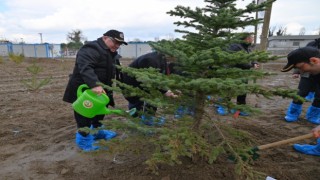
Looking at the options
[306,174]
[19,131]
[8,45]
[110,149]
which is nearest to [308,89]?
[306,174]

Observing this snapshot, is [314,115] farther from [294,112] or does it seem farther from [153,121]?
[153,121]

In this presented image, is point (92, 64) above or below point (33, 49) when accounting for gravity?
above

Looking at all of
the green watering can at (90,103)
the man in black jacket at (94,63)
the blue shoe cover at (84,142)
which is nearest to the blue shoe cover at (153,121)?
the green watering can at (90,103)

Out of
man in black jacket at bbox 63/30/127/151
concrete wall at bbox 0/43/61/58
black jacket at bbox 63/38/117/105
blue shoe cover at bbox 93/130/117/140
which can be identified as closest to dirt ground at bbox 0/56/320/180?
man in black jacket at bbox 63/30/127/151

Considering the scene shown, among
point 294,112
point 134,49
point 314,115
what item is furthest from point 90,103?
point 134,49

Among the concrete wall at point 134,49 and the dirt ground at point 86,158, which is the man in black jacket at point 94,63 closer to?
the dirt ground at point 86,158

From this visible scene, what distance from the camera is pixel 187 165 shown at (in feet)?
8.99

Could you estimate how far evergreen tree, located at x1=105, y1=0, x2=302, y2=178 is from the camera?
1.98m

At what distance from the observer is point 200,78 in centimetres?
199

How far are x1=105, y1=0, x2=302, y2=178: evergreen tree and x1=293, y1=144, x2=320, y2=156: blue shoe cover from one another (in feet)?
4.16

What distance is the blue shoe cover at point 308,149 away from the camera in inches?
131

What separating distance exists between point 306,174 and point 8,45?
5005cm

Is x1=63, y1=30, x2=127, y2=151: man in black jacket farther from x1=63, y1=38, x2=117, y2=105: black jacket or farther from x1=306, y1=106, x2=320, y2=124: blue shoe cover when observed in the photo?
x1=306, y1=106, x2=320, y2=124: blue shoe cover

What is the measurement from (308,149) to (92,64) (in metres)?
2.91
